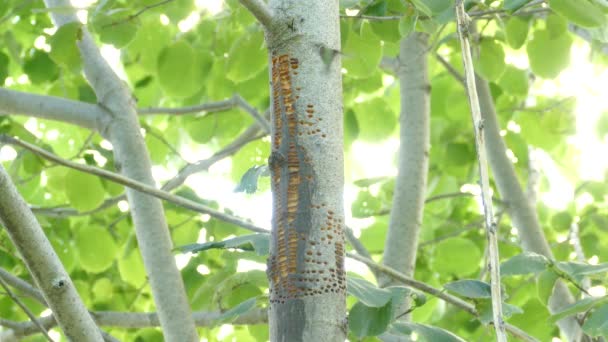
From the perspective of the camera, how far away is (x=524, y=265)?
67.4 inches

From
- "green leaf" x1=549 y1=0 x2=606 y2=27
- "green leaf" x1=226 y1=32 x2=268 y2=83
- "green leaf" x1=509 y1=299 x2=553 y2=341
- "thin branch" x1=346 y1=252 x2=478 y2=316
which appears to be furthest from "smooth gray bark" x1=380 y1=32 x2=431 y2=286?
"green leaf" x1=549 y1=0 x2=606 y2=27

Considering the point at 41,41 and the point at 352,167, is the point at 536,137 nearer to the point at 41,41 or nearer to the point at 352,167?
the point at 352,167

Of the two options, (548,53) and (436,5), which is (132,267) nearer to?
(548,53)

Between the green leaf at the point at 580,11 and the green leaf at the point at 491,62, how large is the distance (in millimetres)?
722

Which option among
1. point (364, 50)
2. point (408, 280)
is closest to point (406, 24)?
point (364, 50)

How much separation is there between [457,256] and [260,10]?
1917 mm

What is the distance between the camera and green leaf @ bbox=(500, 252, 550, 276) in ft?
5.50

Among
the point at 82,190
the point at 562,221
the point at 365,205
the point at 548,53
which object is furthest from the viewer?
the point at 562,221

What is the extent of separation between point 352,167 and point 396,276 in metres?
2.64

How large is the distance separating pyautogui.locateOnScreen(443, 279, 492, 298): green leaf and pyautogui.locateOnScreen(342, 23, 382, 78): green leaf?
671 mm

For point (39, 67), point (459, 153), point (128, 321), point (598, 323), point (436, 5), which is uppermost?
point (39, 67)

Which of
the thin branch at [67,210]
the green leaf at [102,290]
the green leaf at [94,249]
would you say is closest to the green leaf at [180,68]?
the thin branch at [67,210]

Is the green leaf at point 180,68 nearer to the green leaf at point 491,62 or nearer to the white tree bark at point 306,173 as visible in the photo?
the green leaf at point 491,62

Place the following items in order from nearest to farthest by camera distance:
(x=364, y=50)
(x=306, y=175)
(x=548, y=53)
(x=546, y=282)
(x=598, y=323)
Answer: (x=306, y=175) → (x=598, y=323) → (x=546, y=282) → (x=364, y=50) → (x=548, y=53)
